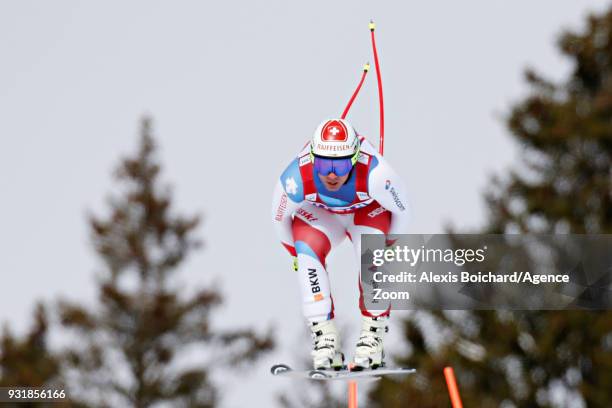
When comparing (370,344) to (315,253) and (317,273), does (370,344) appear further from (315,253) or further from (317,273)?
(315,253)

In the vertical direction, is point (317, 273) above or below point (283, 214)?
below

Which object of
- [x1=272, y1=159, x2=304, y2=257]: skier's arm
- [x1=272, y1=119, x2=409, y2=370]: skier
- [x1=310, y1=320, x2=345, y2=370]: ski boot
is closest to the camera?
[x1=272, y1=119, x2=409, y2=370]: skier

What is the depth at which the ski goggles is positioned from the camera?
1063 centimetres

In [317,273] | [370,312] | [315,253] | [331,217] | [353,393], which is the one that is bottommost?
[353,393]

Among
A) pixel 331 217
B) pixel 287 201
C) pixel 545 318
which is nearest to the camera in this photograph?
pixel 287 201

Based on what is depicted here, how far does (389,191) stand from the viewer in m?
10.9

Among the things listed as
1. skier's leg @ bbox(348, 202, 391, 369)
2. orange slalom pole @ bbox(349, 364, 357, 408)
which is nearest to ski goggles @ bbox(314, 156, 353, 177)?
skier's leg @ bbox(348, 202, 391, 369)

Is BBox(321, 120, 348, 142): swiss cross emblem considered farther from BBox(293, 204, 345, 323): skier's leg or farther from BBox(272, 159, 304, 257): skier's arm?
BBox(293, 204, 345, 323): skier's leg

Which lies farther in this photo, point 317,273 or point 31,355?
point 31,355

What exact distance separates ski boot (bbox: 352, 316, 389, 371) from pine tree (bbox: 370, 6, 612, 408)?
2208 centimetres

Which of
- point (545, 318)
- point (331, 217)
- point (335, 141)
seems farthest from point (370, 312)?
point (545, 318)

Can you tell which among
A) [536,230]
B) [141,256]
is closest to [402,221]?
[536,230]

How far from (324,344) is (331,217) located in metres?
1.06

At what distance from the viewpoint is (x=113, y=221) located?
135ft
